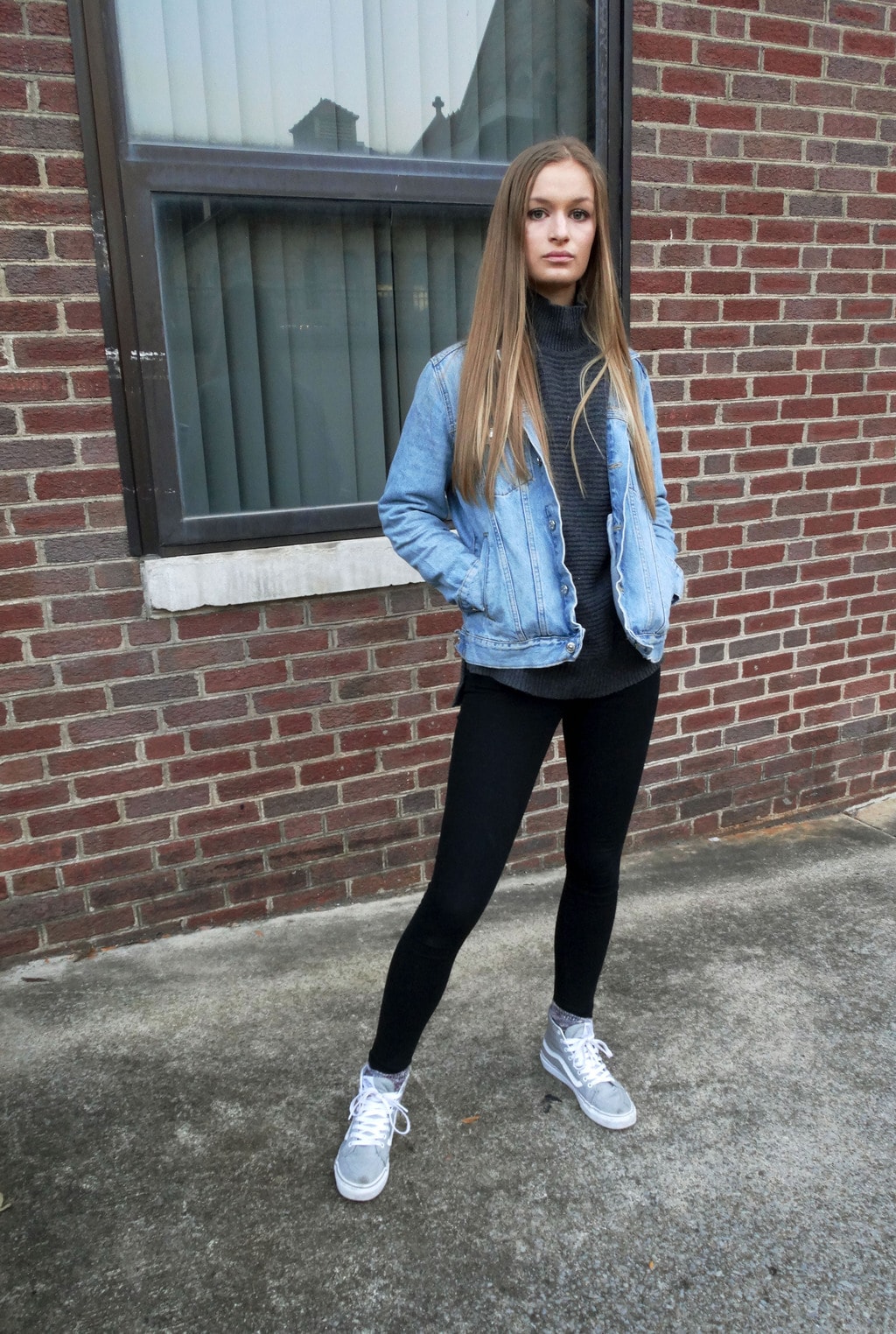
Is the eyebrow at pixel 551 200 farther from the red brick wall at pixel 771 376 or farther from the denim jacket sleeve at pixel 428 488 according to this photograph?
the red brick wall at pixel 771 376

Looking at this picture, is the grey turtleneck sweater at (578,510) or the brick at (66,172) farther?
the brick at (66,172)

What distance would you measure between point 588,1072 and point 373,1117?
0.53 metres

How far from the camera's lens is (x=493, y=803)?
1.96 metres

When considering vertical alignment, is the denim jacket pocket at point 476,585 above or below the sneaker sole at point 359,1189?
above

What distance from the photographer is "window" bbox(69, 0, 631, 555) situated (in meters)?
2.66

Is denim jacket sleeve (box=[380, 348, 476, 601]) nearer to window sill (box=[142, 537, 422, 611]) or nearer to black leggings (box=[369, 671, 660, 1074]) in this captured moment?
black leggings (box=[369, 671, 660, 1074])

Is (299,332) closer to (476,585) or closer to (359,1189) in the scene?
(476,585)

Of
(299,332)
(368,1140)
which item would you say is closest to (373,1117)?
(368,1140)

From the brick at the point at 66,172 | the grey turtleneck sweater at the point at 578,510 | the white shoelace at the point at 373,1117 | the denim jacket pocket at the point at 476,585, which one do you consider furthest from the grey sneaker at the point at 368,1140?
the brick at the point at 66,172

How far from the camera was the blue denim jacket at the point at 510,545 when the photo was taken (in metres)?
1.90

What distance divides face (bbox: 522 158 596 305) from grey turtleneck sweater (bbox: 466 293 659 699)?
8cm

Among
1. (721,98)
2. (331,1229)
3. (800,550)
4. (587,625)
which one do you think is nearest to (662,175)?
(721,98)

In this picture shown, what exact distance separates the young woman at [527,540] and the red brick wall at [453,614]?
113 cm

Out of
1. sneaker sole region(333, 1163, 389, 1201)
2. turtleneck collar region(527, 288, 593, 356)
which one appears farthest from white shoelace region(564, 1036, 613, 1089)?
turtleneck collar region(527, 288, 593, 356)
